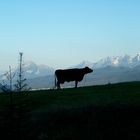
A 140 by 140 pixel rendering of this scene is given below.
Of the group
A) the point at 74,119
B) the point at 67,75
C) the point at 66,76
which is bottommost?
the point at 74,119

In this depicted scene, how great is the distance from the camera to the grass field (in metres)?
16.6

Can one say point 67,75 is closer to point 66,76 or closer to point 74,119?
point 66,76

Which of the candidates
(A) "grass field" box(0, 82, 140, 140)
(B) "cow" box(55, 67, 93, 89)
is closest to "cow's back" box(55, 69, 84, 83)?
(B) "cow" box(55, 67, 93, 89)

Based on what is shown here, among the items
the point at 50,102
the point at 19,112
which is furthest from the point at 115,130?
the point at 50,102

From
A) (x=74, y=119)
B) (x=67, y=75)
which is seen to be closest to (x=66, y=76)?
(x=67, y=75)

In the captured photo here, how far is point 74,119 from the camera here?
78.7 feet

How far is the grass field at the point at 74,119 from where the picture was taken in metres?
16.6

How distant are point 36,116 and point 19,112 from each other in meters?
9.37

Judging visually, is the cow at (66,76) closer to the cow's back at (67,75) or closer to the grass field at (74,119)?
the cow's back at (67,75)

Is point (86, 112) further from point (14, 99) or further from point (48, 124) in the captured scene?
point (14, 99)

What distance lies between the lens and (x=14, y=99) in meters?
16.8

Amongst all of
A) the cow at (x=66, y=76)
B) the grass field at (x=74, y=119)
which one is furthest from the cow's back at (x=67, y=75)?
the grass field at (x=74, y=119)

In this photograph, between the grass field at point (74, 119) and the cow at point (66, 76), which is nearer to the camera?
the grass field at point (74, 119)

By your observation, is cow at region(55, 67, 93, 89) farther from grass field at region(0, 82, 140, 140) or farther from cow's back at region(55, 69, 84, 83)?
grass field at region(0, 82, 140, 140)
